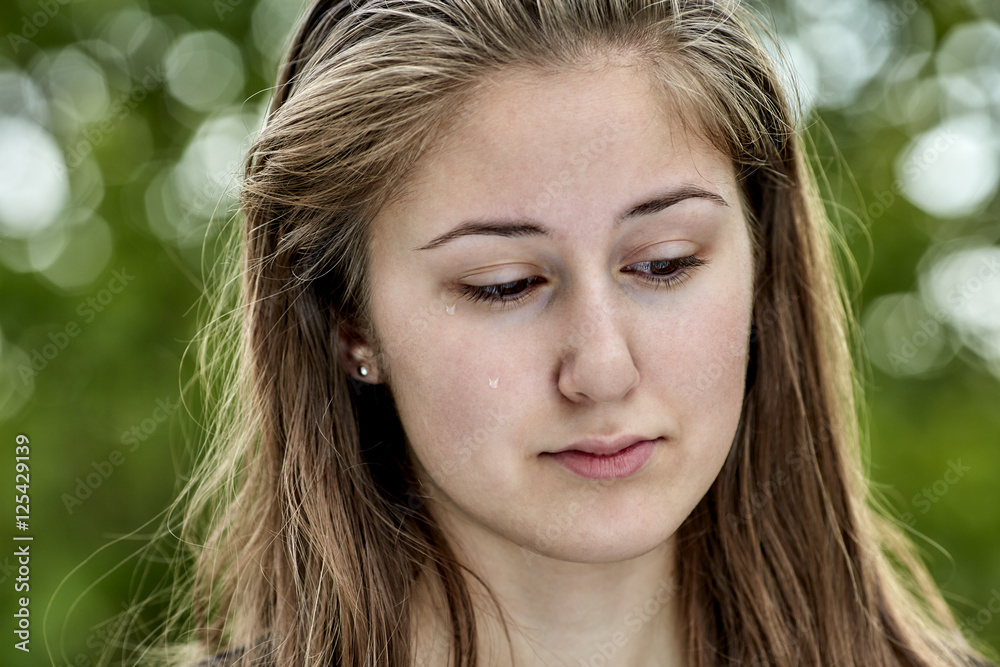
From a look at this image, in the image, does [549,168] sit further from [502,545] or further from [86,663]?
[86,663]

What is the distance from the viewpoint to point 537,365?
160cm

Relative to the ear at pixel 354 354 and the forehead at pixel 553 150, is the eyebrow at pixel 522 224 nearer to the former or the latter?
the forehead at pixel 553 150

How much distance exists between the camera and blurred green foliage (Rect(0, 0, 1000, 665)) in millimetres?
2865

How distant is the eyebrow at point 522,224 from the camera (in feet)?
5.16

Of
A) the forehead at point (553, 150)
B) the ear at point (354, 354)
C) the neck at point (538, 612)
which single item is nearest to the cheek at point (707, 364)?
the forehead at point (553, 150)

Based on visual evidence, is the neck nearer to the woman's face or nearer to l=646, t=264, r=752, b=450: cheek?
the woman's face

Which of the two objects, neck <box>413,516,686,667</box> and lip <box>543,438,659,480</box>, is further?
neck <box>413,516,686,667</box>

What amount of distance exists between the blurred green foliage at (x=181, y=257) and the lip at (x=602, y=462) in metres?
1.39

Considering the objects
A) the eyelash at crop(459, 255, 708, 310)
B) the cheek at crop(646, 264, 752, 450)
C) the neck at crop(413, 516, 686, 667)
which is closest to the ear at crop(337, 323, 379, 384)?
the eyelash at crop(459, 255, 708, 310)

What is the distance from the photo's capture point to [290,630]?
185cm

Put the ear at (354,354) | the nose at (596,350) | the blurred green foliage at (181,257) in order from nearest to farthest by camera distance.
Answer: the nose at (596,350) < the ear at (354,354) < the blurred green foliage at (181,257)

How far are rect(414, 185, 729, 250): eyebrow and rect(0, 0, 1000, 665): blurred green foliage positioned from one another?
48.9 inches

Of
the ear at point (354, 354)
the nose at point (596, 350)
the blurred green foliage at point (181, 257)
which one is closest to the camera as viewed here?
the nose at point (596, 350)

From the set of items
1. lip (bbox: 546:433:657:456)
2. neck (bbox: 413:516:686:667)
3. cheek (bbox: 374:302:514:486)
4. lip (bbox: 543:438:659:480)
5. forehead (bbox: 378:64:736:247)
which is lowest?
neck (bbox: 413:516:686:667)
